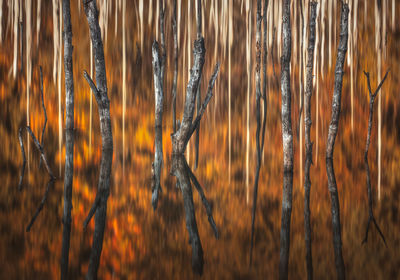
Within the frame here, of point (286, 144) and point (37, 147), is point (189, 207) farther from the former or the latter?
point (37, 147)

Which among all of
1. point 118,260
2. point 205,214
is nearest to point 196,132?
point 205,214

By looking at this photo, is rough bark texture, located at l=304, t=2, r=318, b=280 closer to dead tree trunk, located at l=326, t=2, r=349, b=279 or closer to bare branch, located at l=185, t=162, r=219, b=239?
dead tree trunk, located at l=326, t=2, r=349, b=279

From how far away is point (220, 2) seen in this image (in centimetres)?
173

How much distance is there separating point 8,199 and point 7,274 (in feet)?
1.04

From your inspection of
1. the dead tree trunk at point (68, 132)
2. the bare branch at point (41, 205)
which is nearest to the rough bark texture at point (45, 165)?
the bare branch at point (41, 205)

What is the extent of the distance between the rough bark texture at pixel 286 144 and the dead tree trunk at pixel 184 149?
0.89 feet

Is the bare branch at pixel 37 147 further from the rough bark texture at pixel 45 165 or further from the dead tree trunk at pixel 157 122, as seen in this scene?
the dead tree trunk at pixel 157 122

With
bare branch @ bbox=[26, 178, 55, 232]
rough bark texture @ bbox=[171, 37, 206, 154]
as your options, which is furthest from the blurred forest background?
rough bark texture @ bbox=[171, 37, 206, 154]

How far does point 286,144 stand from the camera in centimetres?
135

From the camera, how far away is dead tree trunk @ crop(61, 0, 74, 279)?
1.35 m

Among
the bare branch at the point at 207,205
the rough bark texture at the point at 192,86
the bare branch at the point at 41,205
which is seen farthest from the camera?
the bare branch at the point at 41,205

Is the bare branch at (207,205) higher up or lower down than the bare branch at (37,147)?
lower down

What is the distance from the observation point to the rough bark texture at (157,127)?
145 centimetres

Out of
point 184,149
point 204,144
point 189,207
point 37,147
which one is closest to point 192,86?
point 184,149
